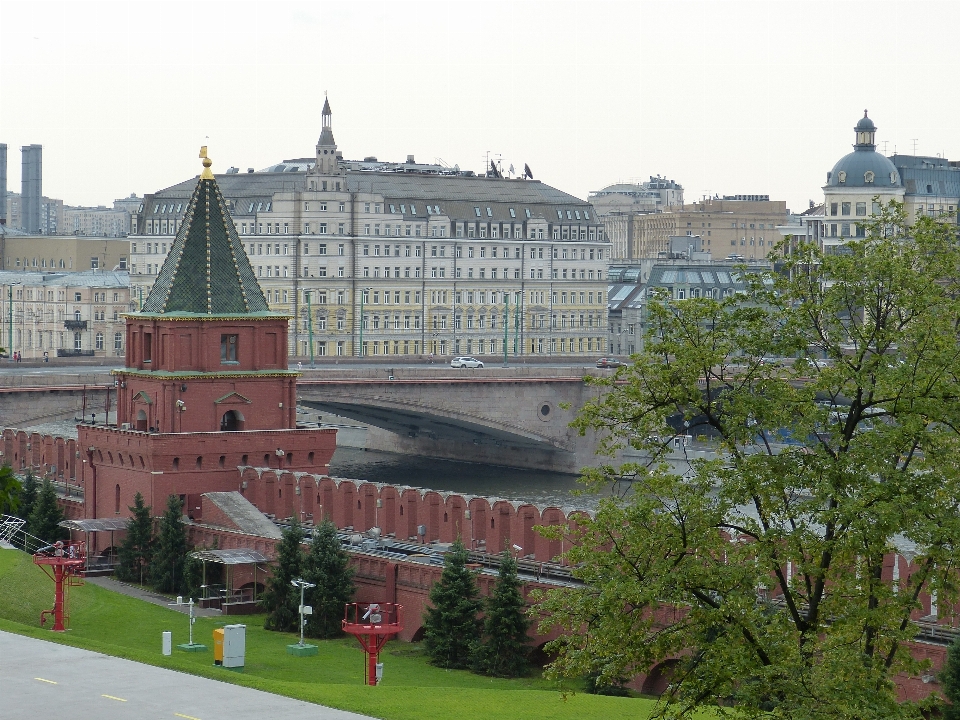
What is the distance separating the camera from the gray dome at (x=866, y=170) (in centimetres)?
15350

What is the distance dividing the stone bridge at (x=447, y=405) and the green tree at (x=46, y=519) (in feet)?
93.2

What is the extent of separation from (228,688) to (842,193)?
371ft

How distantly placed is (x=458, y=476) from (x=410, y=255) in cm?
4814

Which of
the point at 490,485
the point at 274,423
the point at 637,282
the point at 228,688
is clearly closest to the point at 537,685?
the point at 228,688

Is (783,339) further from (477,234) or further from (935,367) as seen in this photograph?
(477,234)

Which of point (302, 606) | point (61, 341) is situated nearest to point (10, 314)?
point (61, 341)

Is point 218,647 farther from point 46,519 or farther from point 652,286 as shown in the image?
point 652,286

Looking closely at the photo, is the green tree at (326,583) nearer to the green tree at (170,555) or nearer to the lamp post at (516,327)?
the green tree at (170,555)

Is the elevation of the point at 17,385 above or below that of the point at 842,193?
below

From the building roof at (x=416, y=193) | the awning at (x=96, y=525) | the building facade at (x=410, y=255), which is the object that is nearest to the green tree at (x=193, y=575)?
the awning at (x=96, y=525)

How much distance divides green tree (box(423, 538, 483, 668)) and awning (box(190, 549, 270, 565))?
9658 mm

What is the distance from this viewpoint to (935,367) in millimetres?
36438

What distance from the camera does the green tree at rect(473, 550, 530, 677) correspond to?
55.3 metres

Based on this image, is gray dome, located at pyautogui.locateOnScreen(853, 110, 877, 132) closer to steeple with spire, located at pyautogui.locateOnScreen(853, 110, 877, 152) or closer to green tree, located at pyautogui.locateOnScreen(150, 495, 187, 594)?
steeple with spire, located at pyautogui.locateOnScreen(853, 110, 877, 152)
